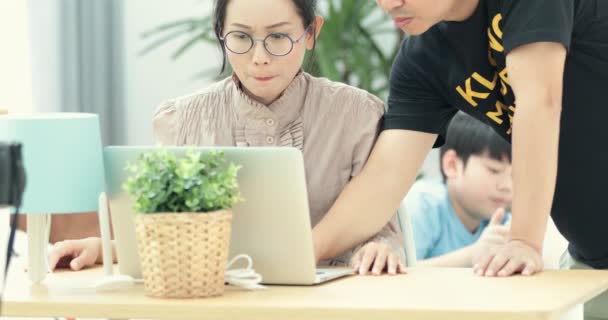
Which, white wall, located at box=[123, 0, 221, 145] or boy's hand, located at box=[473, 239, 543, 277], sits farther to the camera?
white wall, located at box=[123, 0, 221, 145]

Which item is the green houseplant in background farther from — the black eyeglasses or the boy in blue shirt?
the black eyeglasses

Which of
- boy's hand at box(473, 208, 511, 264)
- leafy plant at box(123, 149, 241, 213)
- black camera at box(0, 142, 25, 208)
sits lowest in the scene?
boy's hand at box(473, 208, 511, 264)

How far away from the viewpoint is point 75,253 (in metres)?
1.98

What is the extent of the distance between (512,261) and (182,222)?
20.7 inches

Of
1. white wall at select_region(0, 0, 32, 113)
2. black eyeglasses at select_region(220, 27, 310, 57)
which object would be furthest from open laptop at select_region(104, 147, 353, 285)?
white wall at select_region(0, 0, 32, 113)

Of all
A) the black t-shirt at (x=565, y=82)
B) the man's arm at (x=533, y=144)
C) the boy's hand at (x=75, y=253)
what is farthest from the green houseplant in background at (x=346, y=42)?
the man's arm at (x=533, y=144)

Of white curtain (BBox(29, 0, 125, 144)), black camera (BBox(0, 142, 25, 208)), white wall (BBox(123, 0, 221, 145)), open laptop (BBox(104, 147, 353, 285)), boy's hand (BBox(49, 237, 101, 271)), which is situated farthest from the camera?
white wall (BBox(123, 0, 221, 145))

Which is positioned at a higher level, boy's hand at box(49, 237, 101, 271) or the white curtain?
the white curtain

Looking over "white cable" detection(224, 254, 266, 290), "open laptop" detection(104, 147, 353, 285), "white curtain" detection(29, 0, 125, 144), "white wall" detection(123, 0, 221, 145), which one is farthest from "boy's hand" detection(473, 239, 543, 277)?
"white wall" detection(123, 0, 221, 145)

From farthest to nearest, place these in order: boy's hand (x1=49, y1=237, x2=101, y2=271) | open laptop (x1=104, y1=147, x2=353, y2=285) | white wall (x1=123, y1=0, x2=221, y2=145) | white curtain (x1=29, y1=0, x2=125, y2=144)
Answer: white wall (x1=123, y1=0, x2=221, y2=145)
white curtain (x1=29, y1=0, x2=125, y2=144)
boy's hand (x1=49, y1=237, x2=101, y2=271)
open laptop (x1=104, y1=147, x2=353, y2=285)

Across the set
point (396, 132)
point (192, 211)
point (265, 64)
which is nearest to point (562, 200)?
point (396, 132)

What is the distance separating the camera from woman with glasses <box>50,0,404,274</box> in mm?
2035

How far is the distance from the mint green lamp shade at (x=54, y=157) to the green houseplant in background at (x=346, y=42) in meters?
2.66

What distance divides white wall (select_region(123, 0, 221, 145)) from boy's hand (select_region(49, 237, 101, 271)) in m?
3.16
